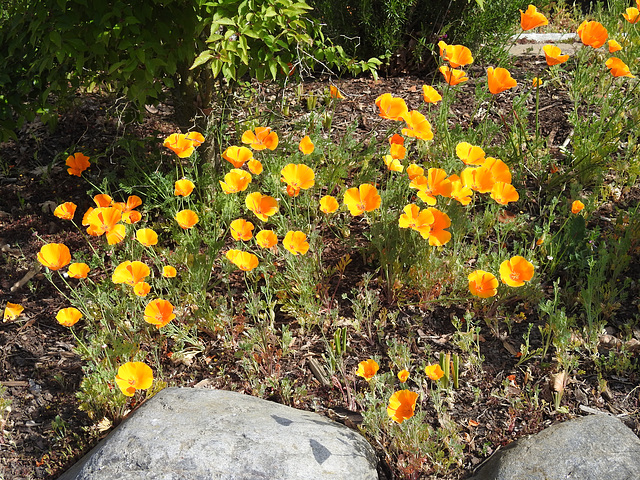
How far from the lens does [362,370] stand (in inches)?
87.7

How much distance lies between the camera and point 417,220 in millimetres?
2594

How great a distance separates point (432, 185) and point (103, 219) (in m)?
1.40

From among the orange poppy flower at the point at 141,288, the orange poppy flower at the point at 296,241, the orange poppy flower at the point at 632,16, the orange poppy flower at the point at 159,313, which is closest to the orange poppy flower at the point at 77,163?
the orange poppy flower at the point at 141,288

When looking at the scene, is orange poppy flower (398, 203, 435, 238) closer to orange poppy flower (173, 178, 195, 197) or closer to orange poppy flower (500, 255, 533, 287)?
orange poppy flower (500, 255, 533, 287)

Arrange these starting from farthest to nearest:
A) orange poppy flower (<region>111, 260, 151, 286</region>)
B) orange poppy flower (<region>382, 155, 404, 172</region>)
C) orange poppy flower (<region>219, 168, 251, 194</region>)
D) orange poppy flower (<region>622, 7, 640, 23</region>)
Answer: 1. orange poppy flower (<region>622, 7, 640, 23</region>)
2. orange poppy flower (<region>382, 155, 404, 172</region>)
3. orange poppy flower (<region>219, 168, 251, 194</region>)
4. orange poppy flower (<region>111, 260, 151, 286</region>)

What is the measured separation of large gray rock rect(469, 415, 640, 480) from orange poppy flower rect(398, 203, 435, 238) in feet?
2.88

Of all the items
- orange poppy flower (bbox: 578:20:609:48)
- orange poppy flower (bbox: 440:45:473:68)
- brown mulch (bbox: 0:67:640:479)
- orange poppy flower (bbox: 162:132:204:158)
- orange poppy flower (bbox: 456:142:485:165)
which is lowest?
brown mulch (bbox: 0:67:640:479)

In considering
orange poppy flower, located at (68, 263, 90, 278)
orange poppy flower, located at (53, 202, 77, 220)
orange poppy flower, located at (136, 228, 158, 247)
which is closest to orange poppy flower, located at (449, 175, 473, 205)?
orange poppy flower, located at (136, 228, 158, 247)

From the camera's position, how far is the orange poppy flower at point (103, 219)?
2648 millimetres

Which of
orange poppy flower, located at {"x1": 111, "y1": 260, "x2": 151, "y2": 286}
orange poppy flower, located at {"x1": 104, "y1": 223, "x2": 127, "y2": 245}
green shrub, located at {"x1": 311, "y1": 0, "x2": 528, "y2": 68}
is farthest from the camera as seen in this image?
green shrub, located at {"x1": 311, "y1": 0, "x2": 528, "y2": 68}

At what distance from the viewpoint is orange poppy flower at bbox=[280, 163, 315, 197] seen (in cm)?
275

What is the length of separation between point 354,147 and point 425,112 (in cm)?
70

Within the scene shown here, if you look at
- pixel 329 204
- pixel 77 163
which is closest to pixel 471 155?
pixel 329 204

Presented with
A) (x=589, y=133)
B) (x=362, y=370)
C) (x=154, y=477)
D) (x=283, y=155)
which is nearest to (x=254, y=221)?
(x=283, y=155)
